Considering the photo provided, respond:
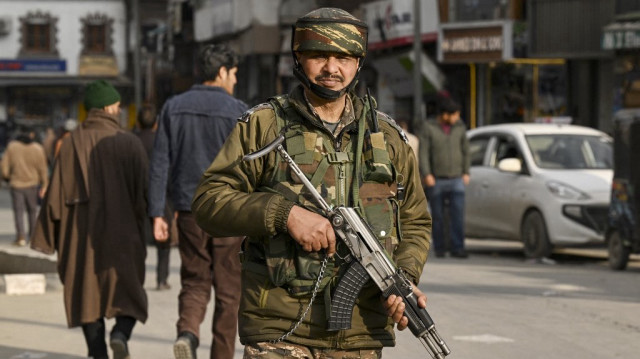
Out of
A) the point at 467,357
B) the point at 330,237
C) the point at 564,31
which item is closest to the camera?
the point at 330,237

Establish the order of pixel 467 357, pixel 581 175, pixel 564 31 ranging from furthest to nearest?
1. pixel 564 31
2. pixel 581 175
3. pixel 467 357

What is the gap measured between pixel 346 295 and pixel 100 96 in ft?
15.0

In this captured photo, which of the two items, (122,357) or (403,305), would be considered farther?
(122,357)

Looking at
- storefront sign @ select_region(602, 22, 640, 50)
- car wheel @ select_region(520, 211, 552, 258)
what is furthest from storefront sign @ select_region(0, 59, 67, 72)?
car wheel @ select_region(520, 211, 552, 258)

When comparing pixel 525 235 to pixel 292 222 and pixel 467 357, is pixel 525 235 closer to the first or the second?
pixel 467 357

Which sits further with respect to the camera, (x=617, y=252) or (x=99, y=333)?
(x=617, y=252)

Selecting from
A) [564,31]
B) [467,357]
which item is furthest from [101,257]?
[564,31]

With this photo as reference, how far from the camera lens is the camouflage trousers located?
4.87 meters

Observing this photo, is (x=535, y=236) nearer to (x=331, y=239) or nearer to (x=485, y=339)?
(x=485, y=339)

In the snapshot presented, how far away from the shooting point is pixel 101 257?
8812 mm

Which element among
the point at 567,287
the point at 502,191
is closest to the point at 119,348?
the point at 567,287

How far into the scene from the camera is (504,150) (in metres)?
18.2

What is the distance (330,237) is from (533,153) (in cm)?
1293

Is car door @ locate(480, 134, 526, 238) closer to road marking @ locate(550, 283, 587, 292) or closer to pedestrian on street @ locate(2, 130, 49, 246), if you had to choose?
road marking @ locate(550, 283, 587, 292)
